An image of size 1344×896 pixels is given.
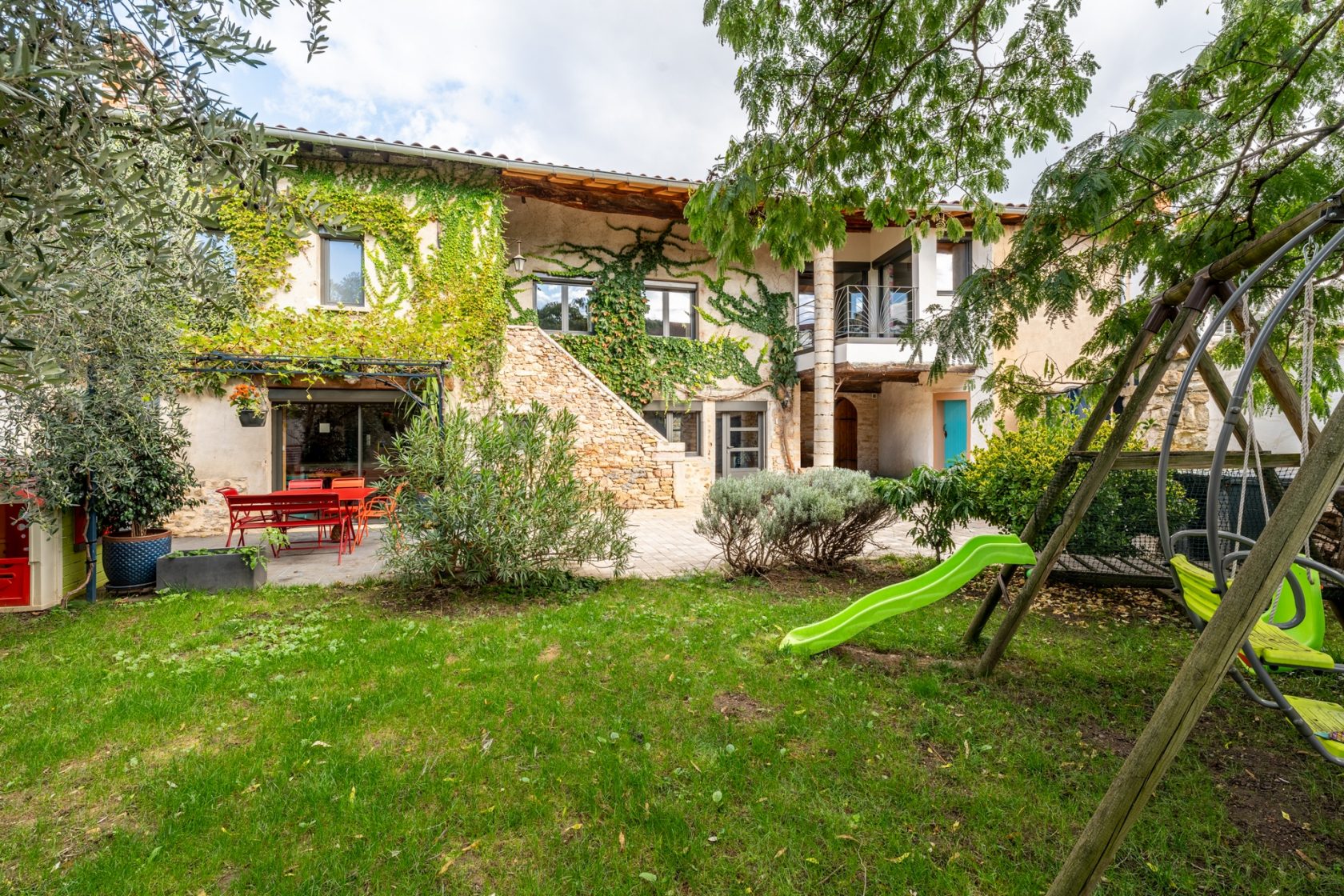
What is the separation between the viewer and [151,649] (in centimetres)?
398

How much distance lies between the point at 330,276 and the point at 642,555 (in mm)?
7239

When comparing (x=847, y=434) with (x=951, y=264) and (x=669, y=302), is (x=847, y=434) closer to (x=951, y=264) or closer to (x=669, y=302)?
(x=951, y=264)

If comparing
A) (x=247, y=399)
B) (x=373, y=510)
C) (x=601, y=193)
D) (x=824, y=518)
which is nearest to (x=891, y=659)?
(x=824, y=518)

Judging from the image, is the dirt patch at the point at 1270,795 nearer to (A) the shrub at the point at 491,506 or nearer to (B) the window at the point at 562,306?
(A) the shrub at the point at 491,506

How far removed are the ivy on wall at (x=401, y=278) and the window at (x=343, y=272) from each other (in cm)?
18

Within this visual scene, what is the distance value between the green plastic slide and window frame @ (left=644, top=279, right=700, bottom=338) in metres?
10.1

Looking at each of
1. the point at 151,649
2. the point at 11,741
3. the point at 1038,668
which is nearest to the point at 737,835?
the point at 1038,668

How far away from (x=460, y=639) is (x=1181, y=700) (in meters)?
3.91

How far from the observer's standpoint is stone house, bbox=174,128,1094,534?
9.72 m

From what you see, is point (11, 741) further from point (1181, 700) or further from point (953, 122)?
point (953, 122)

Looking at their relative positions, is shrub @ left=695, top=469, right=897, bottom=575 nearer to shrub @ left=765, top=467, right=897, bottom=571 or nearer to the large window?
shrub @ left=765, top=467, right=897, bottom=571

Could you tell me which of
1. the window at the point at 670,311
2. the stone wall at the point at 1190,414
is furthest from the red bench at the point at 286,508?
the stone wall at the point at 1190,414

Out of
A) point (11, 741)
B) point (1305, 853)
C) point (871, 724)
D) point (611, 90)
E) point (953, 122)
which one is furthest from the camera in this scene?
point (611, 90)

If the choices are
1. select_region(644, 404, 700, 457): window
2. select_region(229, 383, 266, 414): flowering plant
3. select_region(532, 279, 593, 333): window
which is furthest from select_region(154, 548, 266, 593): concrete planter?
select_region(644, 404, 700, 457): window
